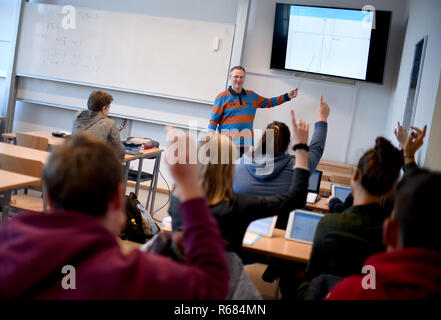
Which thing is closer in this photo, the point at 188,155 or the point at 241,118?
the point at 188,155

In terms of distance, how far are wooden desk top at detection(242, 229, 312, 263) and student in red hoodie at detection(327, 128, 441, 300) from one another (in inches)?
37.7

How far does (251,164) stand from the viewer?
93.7 inches

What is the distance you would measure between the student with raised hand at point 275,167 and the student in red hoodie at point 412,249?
132 centimetres

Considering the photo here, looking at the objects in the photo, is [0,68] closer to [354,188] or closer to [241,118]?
[241,118]

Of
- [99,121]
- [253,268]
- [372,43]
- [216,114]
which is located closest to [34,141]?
[99,121]

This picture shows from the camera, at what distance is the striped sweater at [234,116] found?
4.64 m

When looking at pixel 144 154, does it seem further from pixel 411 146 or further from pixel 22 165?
pixel 411 146

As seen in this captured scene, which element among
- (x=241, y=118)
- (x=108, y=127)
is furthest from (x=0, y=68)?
(x=241, y=118)

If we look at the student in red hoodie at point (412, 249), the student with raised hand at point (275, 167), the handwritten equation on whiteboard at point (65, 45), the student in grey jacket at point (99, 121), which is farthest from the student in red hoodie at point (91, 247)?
the handwritten equation on whiteboard at point (65, 45)

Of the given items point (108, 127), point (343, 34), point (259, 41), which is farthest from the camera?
point (259, 41)

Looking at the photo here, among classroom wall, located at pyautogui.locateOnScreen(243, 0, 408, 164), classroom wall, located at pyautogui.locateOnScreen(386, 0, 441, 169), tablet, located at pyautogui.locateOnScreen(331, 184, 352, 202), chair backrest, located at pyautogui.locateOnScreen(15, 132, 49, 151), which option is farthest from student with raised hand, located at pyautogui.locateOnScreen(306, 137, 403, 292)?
classroom wall, located at pyautogui.locateOnScreen(243, 0, 408, 164)

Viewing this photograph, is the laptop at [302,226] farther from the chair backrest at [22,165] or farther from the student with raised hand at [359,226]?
the chair backrest at [22,165]

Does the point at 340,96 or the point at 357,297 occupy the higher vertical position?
the point at 340,96

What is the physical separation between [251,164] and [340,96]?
3461mm
